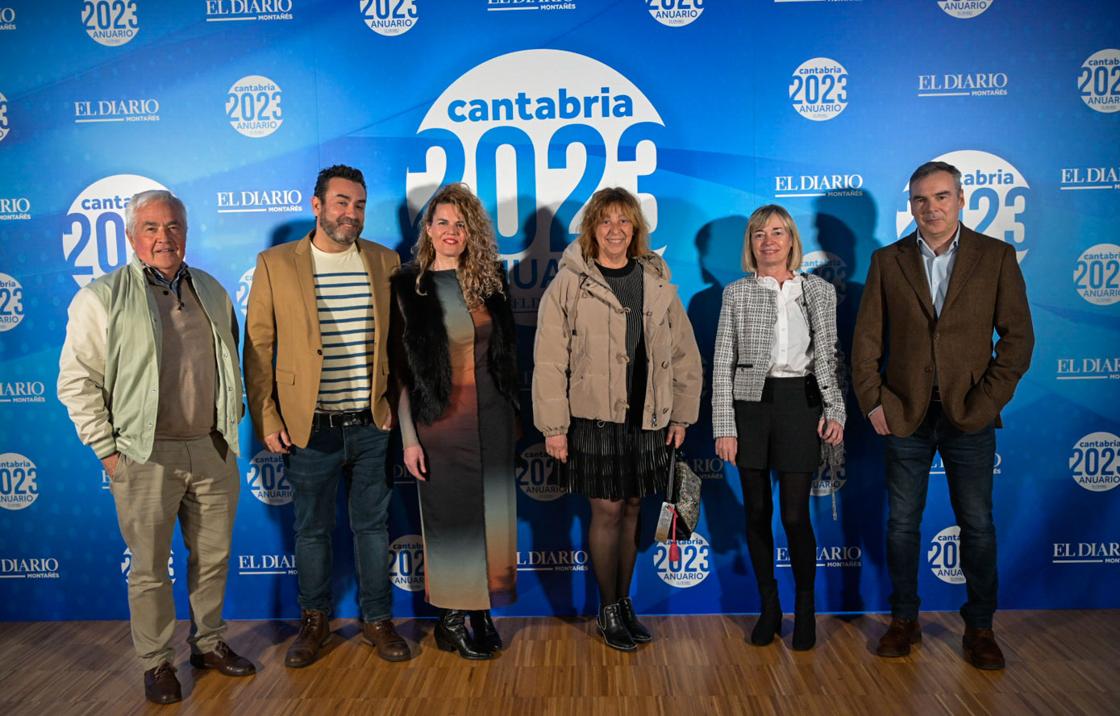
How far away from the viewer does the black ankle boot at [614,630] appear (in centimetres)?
325

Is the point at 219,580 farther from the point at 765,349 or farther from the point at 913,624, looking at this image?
the point at 913,624

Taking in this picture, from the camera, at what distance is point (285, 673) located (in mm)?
3146

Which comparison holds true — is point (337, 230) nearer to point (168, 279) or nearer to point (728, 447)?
point (168, 279)

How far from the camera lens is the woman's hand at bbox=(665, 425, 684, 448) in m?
3.20

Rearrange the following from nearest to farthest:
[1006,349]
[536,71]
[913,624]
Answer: [1006,349], [913,624], [536,71]

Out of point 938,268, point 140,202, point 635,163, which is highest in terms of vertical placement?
point 635,163

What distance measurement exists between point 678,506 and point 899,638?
1.09m

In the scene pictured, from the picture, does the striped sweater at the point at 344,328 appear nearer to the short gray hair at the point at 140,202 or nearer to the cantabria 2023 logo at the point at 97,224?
the short gray hair at the point at 140,202

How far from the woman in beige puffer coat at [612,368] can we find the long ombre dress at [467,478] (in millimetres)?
219

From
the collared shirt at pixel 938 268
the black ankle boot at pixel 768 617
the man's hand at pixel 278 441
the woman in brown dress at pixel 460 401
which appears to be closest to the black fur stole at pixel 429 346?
the woman in brown dress at pixel 460 401

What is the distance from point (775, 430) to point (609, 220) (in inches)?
43.5

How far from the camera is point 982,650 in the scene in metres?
3.09

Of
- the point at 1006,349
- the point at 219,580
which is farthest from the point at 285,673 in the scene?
the point at 1006,349

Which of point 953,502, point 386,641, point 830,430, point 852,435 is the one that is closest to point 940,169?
point 830,430
